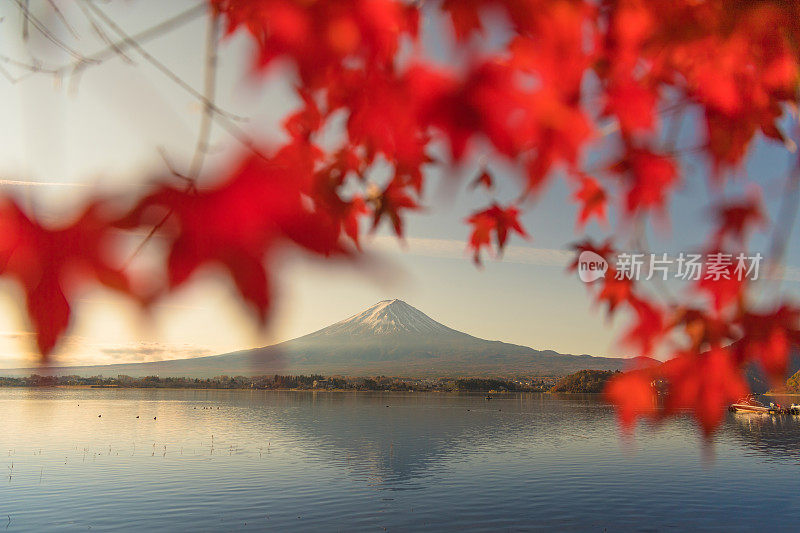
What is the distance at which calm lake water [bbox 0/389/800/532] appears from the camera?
33812mm

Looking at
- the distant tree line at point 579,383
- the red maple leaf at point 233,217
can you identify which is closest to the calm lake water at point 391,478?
the red maple leaf at point 233,217

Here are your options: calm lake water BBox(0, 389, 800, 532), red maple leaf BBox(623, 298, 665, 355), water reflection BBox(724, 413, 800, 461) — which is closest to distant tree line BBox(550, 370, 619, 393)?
water reflection BBox(724, 413, 800, 461)

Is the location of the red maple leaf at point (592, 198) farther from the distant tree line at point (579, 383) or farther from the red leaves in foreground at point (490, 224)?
the distant tree line at point (579, 383)

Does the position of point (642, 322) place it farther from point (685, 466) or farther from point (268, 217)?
point (685, 466)

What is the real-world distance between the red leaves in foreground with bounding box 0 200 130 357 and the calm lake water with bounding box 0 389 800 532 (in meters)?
33.9

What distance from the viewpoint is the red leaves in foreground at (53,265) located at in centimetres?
92

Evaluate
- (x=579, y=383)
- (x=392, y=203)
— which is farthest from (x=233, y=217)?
(x=579, y=383)

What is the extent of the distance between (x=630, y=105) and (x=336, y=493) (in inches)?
1684

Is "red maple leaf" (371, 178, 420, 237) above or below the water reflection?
above

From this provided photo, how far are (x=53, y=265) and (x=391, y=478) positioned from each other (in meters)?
48.4

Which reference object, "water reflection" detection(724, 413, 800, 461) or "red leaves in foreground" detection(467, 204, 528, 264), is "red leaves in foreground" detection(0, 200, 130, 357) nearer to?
"red leaves in foreground" detection(467, 204, 528, 264)

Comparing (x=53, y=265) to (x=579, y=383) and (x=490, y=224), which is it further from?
(x=579, y=383)

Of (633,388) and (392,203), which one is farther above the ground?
(392,203)

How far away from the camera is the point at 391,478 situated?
46.2 m
